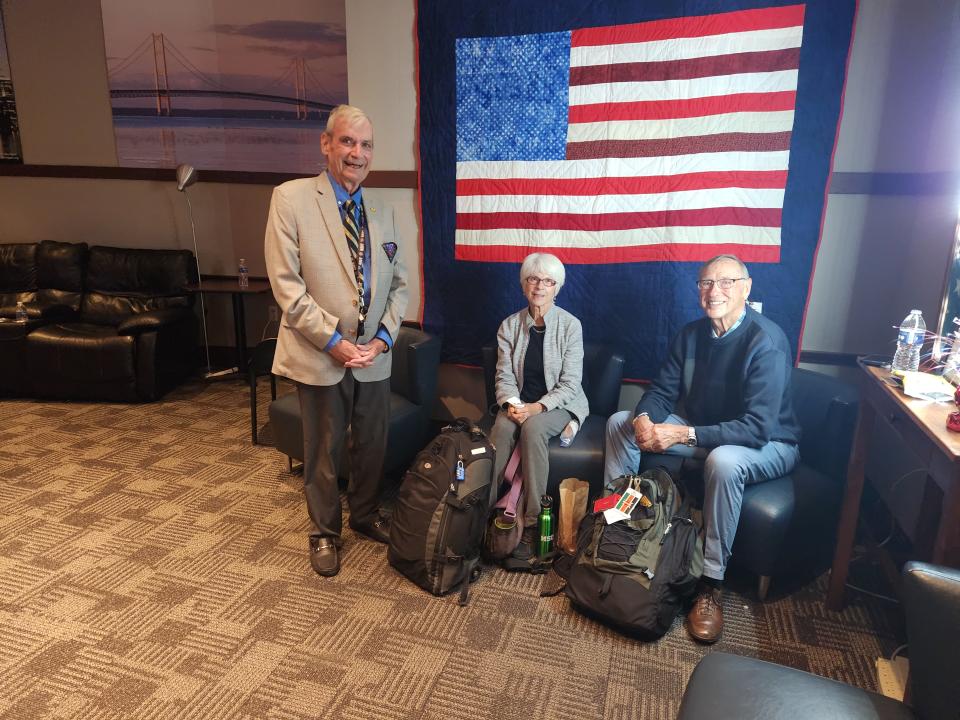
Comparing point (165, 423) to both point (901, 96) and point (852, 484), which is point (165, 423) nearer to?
point (852, 484)

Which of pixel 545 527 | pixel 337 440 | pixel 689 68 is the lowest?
pixel 545 527

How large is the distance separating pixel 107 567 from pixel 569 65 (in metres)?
2.81

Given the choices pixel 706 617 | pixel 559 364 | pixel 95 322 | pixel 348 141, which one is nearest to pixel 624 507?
pixel 706 617

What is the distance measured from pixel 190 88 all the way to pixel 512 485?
4.02 metres

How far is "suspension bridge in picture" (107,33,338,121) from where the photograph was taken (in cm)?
A: 449

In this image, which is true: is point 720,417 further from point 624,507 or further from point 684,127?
point 684,127

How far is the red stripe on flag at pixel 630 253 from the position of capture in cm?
268

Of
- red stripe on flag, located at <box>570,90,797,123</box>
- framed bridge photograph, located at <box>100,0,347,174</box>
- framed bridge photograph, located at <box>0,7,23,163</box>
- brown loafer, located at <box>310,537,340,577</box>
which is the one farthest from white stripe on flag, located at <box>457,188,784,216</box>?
framed bridge photograph, located at <box>0,7,23,163</box>

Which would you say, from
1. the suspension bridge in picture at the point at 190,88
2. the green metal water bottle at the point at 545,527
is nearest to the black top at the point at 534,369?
the green metal water bottle at the point at 545,527

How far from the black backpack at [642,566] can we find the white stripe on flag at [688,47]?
181 centimetres

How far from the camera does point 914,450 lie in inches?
65.6

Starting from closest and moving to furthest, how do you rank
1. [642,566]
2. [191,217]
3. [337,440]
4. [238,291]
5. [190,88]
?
[642,566] < [337,440] < [238,291] < [190,88] < [191,217]

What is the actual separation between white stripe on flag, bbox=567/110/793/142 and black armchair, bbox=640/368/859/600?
1027 mm

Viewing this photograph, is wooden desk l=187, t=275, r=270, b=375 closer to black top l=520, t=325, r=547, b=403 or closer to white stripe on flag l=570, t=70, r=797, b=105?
black top l=520, t=325, r=547, b=403
